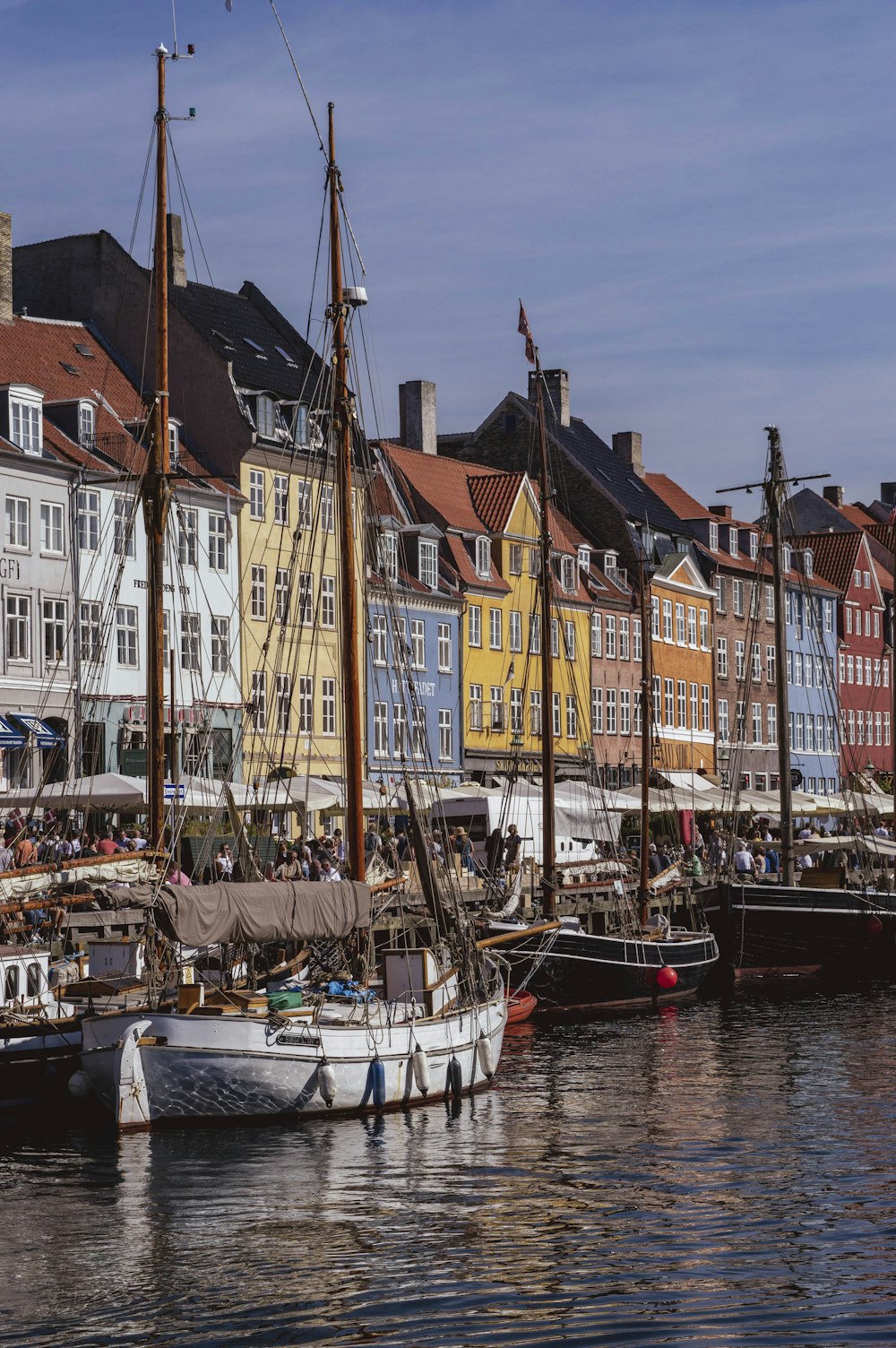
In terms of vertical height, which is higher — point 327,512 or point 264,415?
point 264,415

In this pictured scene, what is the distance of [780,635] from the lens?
56.0m

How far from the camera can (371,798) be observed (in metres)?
53.1

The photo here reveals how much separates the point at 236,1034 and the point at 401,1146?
2603 mm

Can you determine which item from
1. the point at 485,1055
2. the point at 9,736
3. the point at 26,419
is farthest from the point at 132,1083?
the point at 26,419

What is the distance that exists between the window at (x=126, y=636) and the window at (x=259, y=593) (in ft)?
21.0

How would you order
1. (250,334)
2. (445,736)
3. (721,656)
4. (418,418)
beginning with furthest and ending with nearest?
(721,656), (418,418), (445,736), (250,334)

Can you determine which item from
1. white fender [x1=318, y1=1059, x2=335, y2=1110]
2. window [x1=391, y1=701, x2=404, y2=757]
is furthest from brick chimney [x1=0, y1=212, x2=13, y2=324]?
white fender [x1=318, y1=1059, x2=335, y2=1110]

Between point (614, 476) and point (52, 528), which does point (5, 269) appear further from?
point (614, 476)

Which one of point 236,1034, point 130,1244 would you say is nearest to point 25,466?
point 236,1034

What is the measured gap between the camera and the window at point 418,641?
2958 inches

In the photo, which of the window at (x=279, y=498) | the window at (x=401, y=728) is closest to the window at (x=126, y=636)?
the window at (x=401, y=728)

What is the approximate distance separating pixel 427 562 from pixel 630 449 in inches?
1126

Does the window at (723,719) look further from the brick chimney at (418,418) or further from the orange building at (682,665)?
the brick chimney at (418,418)

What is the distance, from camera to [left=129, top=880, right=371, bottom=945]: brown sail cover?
91.4 ft
